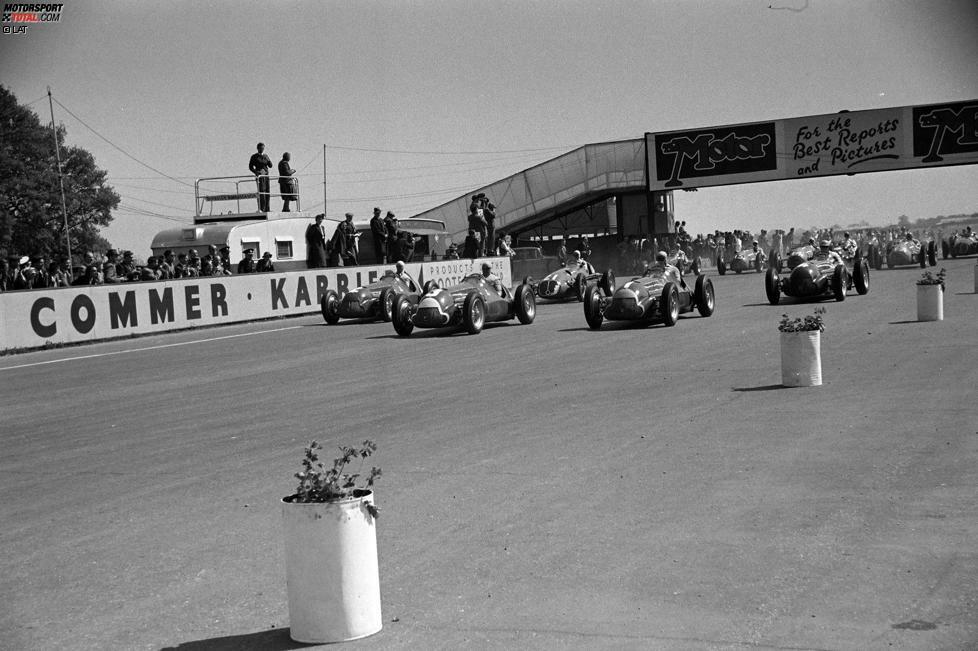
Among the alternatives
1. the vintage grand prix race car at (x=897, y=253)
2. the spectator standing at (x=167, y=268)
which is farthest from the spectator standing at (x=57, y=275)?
the vintage grand prix race car at (x=897, y=253)

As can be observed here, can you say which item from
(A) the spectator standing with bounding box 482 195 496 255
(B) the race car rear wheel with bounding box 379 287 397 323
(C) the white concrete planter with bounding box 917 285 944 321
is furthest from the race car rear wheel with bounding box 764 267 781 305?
(A) the spectator standing with bounding box 482 195 496 255

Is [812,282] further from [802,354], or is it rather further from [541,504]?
[541,504]

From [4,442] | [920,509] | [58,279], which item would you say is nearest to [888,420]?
[920,509]

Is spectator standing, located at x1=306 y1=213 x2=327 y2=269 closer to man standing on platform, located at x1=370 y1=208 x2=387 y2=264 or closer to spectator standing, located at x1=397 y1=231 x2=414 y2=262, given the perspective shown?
man standing on platform, located at x1=370 y1=208 x2=387 y2=264

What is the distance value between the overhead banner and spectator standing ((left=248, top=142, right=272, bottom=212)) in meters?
19.4

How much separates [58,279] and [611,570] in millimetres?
22797

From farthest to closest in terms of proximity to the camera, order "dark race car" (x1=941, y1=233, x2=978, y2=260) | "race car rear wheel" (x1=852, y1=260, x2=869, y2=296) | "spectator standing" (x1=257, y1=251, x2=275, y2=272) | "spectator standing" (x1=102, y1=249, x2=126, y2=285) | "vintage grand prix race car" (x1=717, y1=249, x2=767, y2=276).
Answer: "dark race car" (x1=941, y1=233, x2=978, y2=260), "vintage grand prix race car" (x1=717, y1=249, x2=767, y2=276), "spectator standing" (x1=257, y1=251, x2=275, y2=272), "race car rear wheel" (x1=852, y1=260, x2=869, y2=296), "spectator standing" (x1=102, y1=249, x2=126, y2=285)

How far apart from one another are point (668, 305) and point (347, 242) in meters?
13.7

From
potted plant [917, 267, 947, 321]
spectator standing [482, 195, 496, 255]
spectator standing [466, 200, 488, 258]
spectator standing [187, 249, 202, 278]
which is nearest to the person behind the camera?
potted plant [917, 267, 947, 321]

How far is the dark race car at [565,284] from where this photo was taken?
30.2 meters

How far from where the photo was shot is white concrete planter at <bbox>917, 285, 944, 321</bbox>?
743 inches

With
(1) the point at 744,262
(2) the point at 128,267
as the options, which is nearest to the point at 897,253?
(1) the point at 744,262

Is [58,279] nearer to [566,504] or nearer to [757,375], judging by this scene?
[757,375]

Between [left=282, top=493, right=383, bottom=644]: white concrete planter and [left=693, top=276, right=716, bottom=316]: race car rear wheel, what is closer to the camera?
[left=282, top=493, right=383, bottom=644]: white concrete planter
